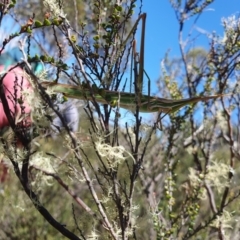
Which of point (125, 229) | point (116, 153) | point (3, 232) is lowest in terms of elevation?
point (3, 232)

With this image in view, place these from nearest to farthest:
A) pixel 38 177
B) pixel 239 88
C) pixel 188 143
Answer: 1. pixel 38 177
2. pixel 239 88
3. pixel 188 143

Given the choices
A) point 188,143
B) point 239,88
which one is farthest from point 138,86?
point 188,143

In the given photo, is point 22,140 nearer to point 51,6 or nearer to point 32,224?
point 51,6

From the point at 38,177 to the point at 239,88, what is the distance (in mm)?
745

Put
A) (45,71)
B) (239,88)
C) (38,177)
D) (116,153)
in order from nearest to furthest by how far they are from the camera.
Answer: (116,153) → (45,71) → (38,177) → (239,88)

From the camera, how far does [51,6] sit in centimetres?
88

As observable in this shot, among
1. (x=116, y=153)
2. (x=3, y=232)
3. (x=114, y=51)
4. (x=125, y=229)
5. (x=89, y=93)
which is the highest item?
(x=114, y=51)

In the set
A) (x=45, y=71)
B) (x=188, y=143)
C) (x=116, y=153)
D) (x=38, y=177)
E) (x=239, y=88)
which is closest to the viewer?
(x=116, y=153)

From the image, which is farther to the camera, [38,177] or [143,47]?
[38,177]

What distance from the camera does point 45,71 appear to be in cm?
91

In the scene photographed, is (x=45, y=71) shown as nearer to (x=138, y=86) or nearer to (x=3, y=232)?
(x=138, y=86)

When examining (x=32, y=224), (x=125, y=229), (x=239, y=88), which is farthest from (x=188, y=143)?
(x=32, y=224)

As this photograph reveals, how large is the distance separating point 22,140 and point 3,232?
249 cm

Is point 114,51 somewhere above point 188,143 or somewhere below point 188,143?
above
